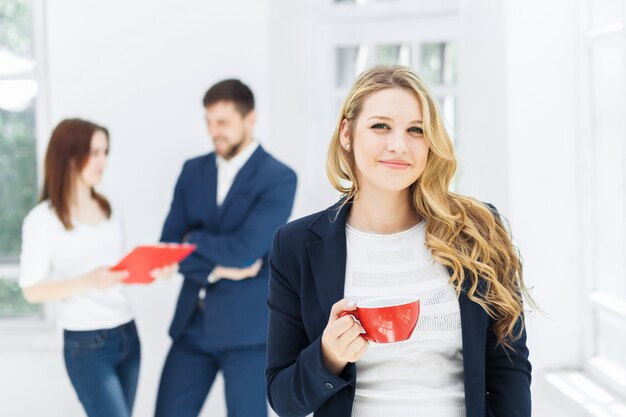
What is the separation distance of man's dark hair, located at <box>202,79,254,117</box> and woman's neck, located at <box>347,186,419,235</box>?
1347 millimetres

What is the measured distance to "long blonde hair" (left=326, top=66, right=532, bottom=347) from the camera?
1.42 meters

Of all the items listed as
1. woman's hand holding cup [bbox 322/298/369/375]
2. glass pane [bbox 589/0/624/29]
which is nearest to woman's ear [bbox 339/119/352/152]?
woman's hand holding cup [bbox 322/298/369/375]

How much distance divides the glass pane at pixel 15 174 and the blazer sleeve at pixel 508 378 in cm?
288

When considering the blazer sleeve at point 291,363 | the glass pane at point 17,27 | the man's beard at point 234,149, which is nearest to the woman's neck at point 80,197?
the man's beard at point 234,149

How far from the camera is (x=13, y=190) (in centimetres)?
379

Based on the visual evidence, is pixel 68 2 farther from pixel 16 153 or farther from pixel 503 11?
pixel 503 11

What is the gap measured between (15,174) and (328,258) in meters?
2.76

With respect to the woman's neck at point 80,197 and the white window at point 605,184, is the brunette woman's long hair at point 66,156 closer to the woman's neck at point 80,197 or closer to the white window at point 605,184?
the woman's neck at point 80,197

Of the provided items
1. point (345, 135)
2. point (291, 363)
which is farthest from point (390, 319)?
point (345, 135)

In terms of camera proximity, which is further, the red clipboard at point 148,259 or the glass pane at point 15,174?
the glass pane at point 15,174

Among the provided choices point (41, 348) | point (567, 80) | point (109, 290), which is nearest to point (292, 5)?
point (567, 80)

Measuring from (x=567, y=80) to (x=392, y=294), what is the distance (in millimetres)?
1629

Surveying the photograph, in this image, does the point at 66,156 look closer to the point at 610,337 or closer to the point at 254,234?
the point at 254,234

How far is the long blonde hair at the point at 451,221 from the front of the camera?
142cm
